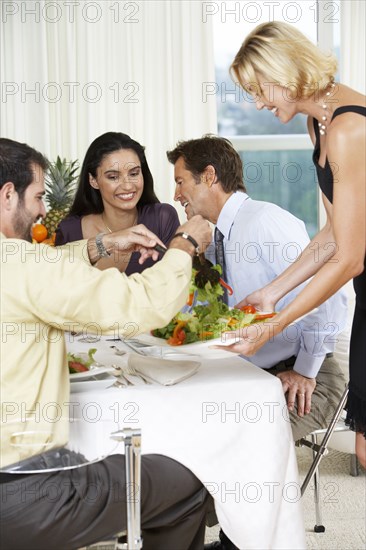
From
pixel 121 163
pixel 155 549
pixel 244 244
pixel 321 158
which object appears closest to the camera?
pixel 155 549

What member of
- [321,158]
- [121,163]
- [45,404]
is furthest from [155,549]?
[121,163]

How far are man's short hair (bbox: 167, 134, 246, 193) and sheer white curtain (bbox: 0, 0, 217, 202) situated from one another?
109 inches

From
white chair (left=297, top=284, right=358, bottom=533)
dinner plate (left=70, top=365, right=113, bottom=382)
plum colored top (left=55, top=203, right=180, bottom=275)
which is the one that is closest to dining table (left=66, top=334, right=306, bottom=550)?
dinner plate (left=70, top=365, right=113, bottom=382)

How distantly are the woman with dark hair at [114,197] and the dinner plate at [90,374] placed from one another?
52.5 inches

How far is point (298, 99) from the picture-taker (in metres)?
1.96

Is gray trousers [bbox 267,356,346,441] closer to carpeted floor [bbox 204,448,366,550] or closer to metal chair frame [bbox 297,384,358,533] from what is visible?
metal chair frame [bbox 297,384,358,533]

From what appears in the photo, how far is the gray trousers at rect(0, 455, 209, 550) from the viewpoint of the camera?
1580mm

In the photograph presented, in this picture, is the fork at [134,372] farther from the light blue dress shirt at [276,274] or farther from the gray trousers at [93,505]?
the light blue dress shirt at [276,274]

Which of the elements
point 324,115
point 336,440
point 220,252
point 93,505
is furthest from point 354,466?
point 93,505

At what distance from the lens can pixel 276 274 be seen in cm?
Answer: 250

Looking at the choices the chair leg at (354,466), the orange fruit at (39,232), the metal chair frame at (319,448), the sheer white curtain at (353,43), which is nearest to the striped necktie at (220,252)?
the metal chair frame at (319,448)

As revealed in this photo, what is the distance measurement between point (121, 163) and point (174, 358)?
1314 millimetres

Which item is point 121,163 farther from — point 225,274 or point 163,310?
point 163,310

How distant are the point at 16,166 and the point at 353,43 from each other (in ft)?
14.5
